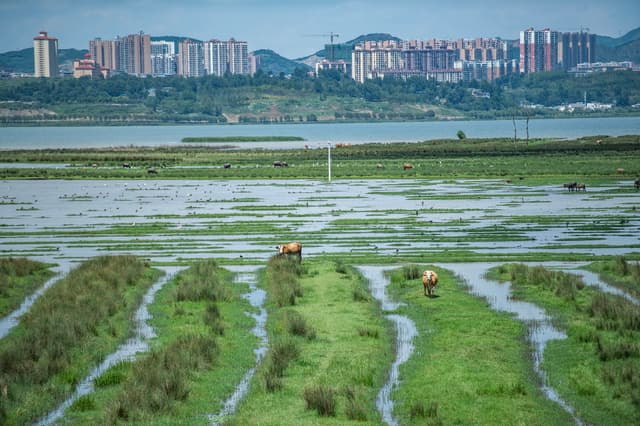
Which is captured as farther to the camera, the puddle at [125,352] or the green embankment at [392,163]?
the green embankment at [392,163]

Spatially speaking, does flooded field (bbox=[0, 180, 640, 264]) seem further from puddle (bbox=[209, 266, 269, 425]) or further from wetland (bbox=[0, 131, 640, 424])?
puddle (bbox=[209, 266, 269, 425])

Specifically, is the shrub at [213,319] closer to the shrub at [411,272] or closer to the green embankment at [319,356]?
the green embankment at [319,356]

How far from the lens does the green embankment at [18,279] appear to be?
30578 millimetres

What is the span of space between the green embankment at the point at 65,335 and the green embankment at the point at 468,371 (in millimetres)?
6278

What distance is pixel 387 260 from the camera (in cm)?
3831

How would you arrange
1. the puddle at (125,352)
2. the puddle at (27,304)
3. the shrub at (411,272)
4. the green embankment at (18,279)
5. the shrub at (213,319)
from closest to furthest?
the puddle at (125,352) < the shrub at (213,319) < the puddle at (27,304) < the green embankment at (18,279) < the shrub at (411,272)

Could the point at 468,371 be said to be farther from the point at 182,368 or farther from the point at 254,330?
the point at 254,330

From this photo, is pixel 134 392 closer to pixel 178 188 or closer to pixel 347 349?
pixel 347 349

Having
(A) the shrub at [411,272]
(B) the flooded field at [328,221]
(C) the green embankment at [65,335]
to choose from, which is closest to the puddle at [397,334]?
(A) the shrub at [411,272]

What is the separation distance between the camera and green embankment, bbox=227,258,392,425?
721 inches

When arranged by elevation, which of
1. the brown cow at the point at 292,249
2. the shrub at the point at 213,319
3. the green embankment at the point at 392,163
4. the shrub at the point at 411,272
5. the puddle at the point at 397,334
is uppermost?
the green embankment at the point at 392,163

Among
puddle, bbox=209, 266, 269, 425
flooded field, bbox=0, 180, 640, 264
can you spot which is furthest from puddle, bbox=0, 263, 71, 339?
puddle, bbox=209, 266, 269, 425

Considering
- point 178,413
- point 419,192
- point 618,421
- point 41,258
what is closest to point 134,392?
point 178,413

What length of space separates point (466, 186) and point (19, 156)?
75.7 meters
